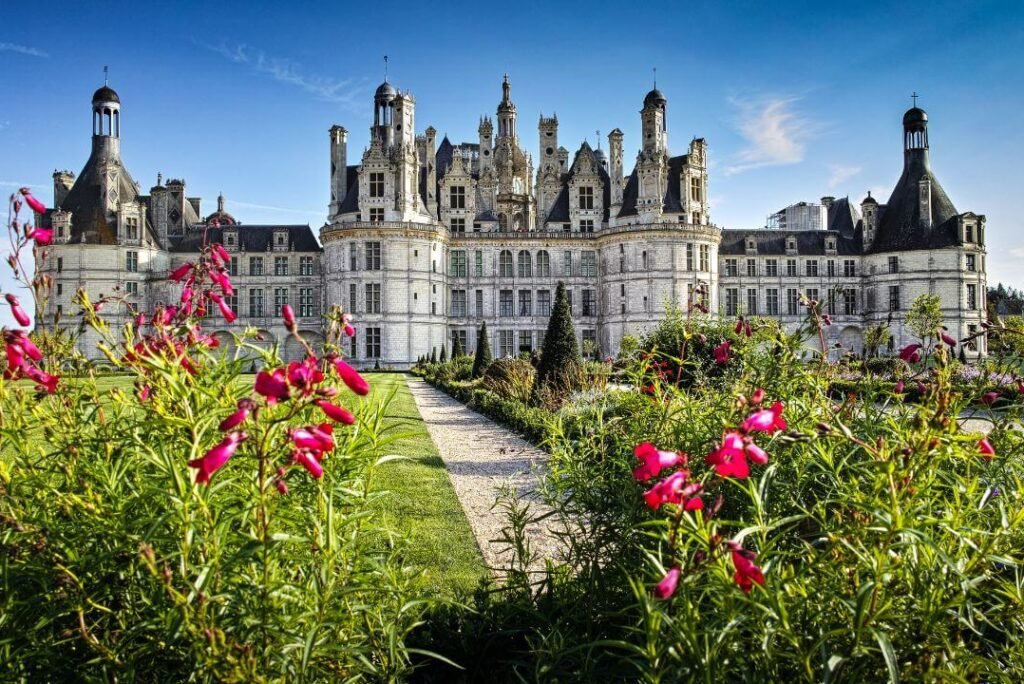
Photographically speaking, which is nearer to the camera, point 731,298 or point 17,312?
point 17,312

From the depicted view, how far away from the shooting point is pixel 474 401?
762 inches

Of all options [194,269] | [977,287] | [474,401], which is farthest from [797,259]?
[194,269]

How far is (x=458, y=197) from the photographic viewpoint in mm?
42375

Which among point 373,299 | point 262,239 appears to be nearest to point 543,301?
point 373,299

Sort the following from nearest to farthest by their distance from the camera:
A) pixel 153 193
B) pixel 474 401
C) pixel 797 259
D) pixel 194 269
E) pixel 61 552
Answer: pixel 61 552, pixel 194 269, pixel 474 401, pixel 153 193, pixel 797 259

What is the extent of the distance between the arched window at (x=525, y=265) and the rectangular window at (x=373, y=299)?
9.41m

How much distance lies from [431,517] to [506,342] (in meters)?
34.7

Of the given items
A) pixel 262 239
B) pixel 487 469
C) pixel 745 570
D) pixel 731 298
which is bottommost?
pixel 487 469

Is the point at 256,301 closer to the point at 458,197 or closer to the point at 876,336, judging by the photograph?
the point at 458,197

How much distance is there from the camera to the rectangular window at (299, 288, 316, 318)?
4234 centimetres

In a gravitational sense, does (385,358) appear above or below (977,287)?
below

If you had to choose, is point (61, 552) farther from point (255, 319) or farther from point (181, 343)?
point (255, 319)

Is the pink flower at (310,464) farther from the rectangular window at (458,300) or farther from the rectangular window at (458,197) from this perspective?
the rectangular window at (458,197)

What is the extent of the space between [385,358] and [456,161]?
43.5 ft
